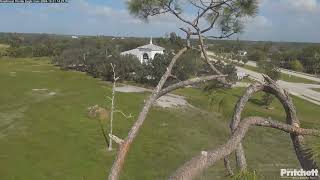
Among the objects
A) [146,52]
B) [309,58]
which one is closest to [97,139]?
[146,52]

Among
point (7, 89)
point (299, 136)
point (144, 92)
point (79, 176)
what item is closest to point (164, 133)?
point (79, 176)

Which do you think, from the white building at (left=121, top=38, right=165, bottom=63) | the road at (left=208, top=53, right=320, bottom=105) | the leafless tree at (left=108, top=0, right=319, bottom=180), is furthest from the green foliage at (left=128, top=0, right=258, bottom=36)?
the white building at (left=121, top=38, right=165, bottom=63)

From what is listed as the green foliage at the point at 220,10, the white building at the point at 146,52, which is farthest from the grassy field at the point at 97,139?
the white building at the point at 146,52

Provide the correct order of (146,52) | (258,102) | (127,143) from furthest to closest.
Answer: (146,52) < (258,102) < (127,143)

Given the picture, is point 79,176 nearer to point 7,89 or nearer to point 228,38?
point 228,38

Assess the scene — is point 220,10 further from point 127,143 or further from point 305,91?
point 305,91

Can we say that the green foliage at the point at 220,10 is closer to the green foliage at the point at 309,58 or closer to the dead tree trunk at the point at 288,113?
the dead tree trunk at the point at 288,113
